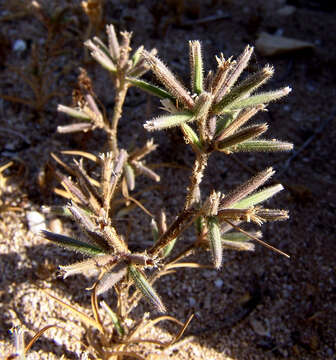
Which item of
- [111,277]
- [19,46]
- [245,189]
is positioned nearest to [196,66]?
[245,189]

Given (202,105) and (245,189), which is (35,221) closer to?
(245,189)

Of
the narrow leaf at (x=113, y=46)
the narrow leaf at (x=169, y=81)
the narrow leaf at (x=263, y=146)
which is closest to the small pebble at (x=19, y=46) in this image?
the narrow leaf at (x=113, y=46)

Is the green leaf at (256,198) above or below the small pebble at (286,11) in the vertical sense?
below

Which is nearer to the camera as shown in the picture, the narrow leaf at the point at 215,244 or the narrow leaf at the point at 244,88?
the narrow leaf at the point at 244,88

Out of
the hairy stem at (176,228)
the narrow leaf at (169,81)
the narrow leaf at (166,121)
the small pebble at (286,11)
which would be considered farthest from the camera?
the small pebble at (286,11)

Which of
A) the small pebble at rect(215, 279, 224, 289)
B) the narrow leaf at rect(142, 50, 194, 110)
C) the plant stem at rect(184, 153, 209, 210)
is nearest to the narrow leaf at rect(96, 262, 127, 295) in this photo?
the plant stem at rect(184, 153, 209, 210)

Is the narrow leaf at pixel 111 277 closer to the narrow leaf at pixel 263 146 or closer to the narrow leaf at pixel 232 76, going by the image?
the narrow leaf at pixel 263 146

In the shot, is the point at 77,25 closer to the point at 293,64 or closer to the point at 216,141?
the point at 293,64
